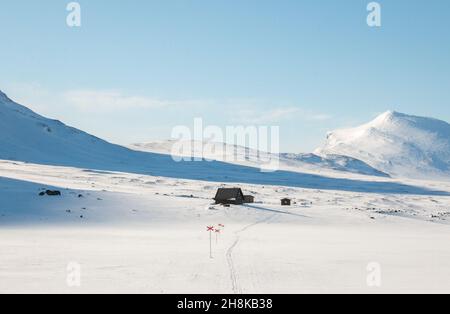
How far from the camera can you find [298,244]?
32000 mm

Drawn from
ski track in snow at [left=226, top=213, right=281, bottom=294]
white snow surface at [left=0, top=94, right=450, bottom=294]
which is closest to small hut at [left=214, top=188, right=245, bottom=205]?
white snow surface at [left=0, top=94, right=450, bottom=294]

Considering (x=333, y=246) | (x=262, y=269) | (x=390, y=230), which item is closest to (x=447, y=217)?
(x=390, y=230)

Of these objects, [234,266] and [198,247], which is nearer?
[234,266]

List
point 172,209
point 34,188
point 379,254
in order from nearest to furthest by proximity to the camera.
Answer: point 379,254
point 172,209
point 34,188

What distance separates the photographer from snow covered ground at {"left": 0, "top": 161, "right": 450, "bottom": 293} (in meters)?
18.2

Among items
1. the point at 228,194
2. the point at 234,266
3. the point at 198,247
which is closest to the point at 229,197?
the point at 228,194

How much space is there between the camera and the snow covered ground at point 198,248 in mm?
18219

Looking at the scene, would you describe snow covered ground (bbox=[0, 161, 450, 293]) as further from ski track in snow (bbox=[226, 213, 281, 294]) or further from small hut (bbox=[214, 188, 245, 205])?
small hut (bbox=[214, 188, 245, 205])

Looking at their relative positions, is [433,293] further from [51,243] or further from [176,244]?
[51,243]

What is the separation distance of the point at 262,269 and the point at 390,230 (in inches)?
1107

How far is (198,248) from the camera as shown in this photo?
2814 cm

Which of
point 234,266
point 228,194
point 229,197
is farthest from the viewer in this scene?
point 228,194

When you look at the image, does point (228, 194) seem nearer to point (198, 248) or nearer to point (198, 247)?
point (198, 247)
